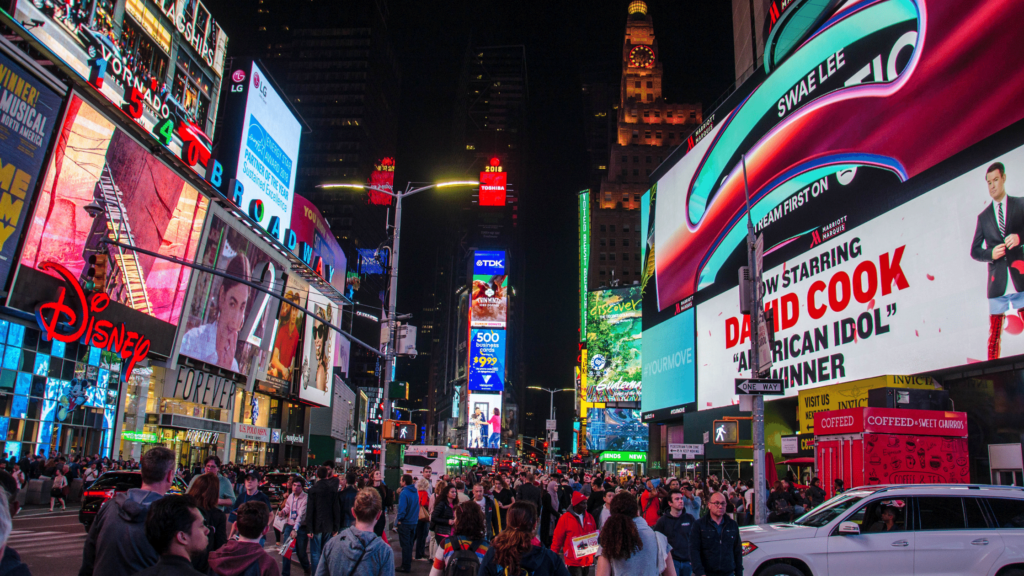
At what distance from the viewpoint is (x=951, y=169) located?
24.6 m

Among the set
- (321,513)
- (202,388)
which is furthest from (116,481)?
(202,388)

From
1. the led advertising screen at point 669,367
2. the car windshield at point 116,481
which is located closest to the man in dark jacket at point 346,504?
the car windshield at point 116,481

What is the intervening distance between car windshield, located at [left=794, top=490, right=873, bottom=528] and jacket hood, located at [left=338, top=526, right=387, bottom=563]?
789 centimetres

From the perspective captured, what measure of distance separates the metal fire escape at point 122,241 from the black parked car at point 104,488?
1718cm

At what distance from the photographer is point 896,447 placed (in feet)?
61.9

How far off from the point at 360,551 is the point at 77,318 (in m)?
34.0

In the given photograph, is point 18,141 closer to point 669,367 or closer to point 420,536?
point 420,536

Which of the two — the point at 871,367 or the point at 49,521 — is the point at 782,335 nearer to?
the point at 871,367

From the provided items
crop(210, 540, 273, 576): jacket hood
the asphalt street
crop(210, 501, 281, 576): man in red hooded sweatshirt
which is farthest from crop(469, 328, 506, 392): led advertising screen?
crop(210, 540, 273, 576): jacket hood

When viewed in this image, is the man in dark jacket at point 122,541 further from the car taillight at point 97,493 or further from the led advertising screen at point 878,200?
the led advertising screen at point 878,200

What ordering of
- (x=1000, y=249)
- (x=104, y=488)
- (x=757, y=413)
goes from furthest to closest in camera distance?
(x=1000, y=249) → (x=104, y=488) → (x=757, y=413)

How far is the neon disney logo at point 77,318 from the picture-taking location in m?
31.7

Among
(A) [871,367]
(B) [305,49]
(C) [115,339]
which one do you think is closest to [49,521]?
(C) [115,339]

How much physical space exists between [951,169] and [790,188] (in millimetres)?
10917
